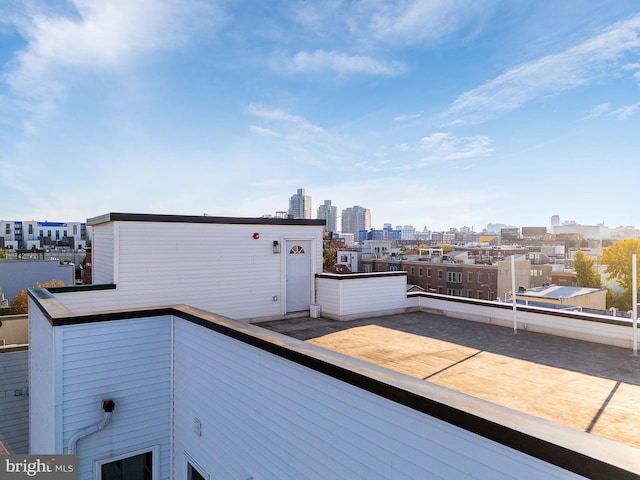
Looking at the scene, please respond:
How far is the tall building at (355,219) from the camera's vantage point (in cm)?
17738

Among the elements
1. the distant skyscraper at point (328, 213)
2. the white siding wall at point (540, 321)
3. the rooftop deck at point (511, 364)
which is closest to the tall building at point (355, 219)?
the distant skyscraper at point (328, 213)

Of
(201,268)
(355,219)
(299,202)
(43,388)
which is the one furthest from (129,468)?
(355,219)

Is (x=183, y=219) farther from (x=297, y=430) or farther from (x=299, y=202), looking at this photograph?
(x=299, y=202)

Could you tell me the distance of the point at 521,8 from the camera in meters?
10.2

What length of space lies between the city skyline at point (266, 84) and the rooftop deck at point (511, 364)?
4433 mm

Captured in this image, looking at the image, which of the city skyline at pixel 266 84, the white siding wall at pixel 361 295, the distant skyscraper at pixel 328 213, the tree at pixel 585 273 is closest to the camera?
the white siding wall at pixel 361 295

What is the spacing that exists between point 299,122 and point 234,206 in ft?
33.2

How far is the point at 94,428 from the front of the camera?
508 cm

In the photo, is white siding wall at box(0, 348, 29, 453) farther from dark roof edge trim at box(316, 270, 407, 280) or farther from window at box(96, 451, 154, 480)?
dark roof edge trim at box(316, 270, 407, 280)

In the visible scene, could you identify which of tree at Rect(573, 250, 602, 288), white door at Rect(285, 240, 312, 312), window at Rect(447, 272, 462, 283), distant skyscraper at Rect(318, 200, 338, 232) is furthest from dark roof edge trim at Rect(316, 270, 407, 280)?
distant skyscraper at Rect(318, 200, 338, 232)

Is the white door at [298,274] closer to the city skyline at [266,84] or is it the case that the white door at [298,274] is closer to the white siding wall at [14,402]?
the city skyline at [266,84]

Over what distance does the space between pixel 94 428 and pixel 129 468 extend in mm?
993

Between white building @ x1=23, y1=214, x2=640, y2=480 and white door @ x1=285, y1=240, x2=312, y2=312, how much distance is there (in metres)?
0.03

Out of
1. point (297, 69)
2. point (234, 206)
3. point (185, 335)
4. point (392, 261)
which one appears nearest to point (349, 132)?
point (297, 69)
